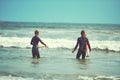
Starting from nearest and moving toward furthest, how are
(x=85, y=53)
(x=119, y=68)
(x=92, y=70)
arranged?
(x=92, y=70) < (x=119, y=68) < (x=85, y=53)

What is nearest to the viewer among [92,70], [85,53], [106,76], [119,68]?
[106,76]

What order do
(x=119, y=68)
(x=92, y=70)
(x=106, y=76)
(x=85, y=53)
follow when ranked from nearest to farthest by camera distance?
(x=106, y=76) → (x=92, y=70) → (x=119, y=68) → (x=85, y=53)

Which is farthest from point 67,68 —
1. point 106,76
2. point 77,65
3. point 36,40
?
point 36,40

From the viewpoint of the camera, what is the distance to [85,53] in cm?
1388

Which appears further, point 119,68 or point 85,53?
point 85,53

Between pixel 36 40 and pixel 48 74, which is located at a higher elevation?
pixel 36 40

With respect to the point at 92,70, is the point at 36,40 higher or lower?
higher

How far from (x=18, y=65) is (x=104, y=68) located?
366cm

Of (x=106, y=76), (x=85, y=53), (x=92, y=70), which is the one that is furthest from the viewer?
(x=85, y=53)

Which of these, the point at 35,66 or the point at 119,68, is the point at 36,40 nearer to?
the point at 35,66

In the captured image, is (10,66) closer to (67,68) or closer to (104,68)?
(67,68)

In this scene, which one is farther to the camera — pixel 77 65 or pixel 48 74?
pixel 77 65

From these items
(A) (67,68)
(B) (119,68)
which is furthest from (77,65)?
(B) (119,68)

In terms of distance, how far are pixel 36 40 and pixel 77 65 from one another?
112 inches
